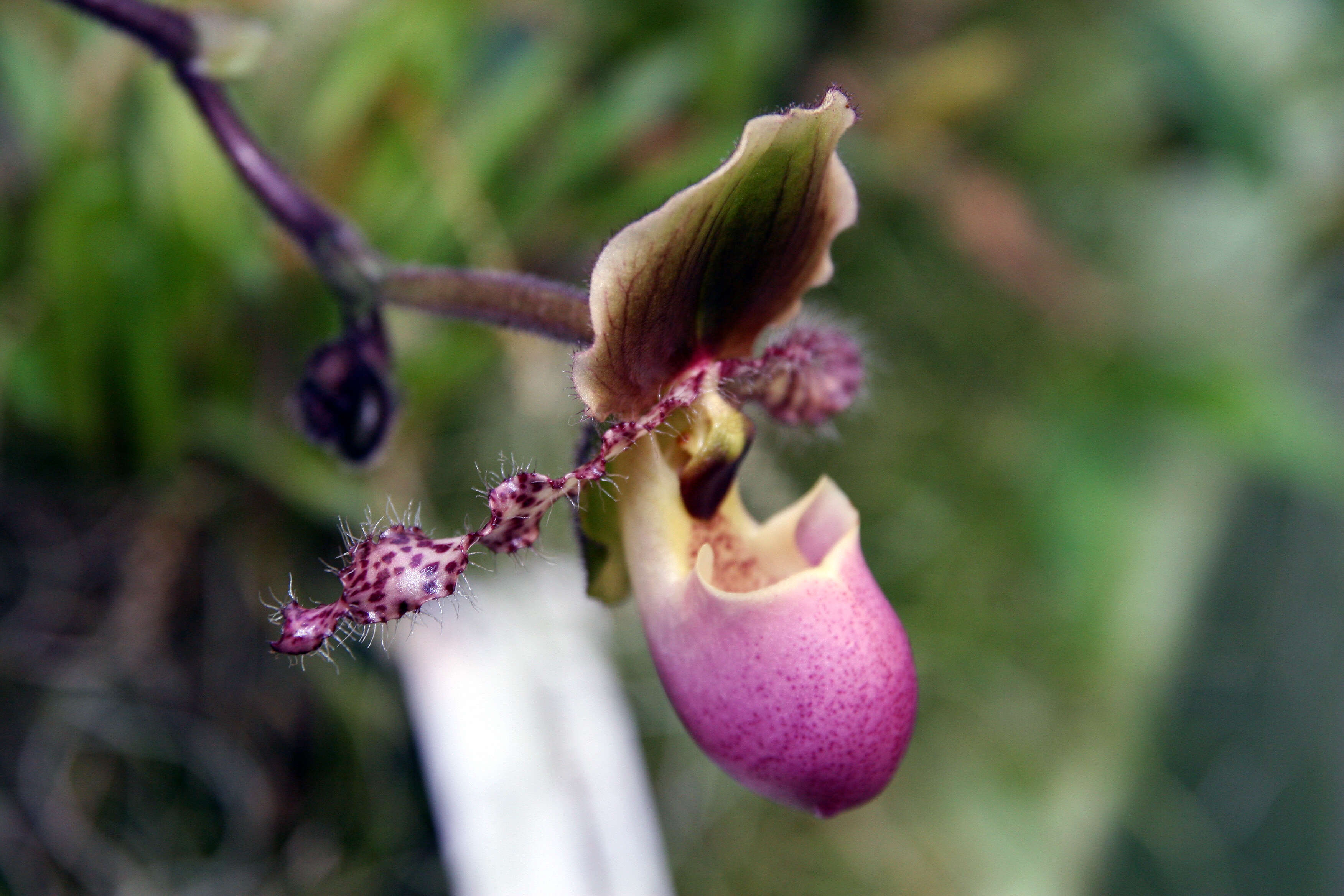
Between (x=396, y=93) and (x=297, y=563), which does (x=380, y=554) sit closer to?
(x=297, y=563)

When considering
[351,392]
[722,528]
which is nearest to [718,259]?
[722,528]

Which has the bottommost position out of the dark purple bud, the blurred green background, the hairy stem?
the blurred green background

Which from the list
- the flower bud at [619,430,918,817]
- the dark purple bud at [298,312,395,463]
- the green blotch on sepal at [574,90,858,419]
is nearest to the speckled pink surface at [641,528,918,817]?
the flower bud at [619,430,918,817]

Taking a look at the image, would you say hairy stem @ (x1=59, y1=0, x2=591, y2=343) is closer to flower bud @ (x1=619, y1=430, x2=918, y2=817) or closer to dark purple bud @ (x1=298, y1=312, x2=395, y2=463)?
dark purple bud @ (x1=298, y1=312, x2=395, y2=463)

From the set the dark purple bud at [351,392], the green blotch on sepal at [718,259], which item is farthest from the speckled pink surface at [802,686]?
the dark purple bud at [351,392]

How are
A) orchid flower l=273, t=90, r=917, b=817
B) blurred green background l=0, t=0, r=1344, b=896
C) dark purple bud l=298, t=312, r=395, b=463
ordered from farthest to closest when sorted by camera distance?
blurred green background l=0, t=0, r=1344, b=896 → dark purple bud l=298, t=312, r=395, b=463 → orchid flower l=273, t=90, r=917, b=817

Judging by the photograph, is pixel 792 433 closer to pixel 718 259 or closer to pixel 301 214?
pixel 718 259

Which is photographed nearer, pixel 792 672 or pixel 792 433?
pixel 792 672

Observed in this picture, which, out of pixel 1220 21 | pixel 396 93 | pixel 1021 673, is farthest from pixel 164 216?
pixel 1220 21

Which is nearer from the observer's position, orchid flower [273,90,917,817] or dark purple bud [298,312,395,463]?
orchid flower [273,90,917,817]
